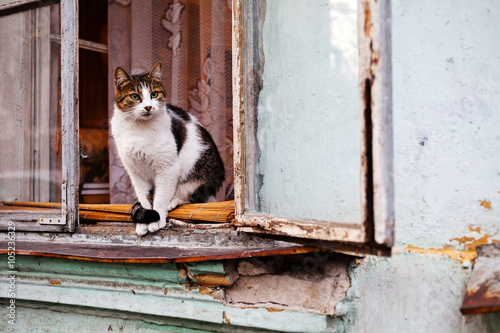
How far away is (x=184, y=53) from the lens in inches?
126

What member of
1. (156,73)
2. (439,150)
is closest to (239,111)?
(439,150)

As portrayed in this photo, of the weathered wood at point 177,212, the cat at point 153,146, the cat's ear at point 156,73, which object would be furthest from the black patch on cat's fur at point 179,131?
the weathered wood at point 177,212

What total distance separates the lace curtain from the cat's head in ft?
2.57

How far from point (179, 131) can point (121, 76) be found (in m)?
0.41

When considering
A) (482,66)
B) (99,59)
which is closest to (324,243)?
(482,66)

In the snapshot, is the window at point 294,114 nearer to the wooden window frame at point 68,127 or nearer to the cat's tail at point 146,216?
the cat's tail at point 146,216

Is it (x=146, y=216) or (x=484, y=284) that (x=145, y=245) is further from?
(x=484, y=284)

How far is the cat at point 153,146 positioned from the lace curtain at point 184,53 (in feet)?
1.79

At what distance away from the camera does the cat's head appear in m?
2.13

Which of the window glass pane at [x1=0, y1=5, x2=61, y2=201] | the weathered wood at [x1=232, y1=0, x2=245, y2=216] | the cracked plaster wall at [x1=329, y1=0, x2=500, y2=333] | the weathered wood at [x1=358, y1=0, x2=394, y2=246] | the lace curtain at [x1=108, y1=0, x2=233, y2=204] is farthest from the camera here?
the lace curtain at [x1=108, y1=0, x2=233, y2=204]

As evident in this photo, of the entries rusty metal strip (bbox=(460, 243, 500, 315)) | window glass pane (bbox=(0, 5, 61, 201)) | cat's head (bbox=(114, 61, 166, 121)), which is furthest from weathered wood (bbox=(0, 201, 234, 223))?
rusty metal strip (bbox=(460, 243, 500, 315))

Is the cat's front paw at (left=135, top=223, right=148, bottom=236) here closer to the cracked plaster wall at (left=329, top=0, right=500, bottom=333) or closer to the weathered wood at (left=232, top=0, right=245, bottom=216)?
the weathered wood at (left=232, top=0, right=245, bottom=216)

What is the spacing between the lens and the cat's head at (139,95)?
2.13 metres

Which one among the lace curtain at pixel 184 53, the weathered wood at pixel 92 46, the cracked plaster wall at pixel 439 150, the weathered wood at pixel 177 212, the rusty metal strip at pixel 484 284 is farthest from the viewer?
the weathered wood at pixel 92 46
